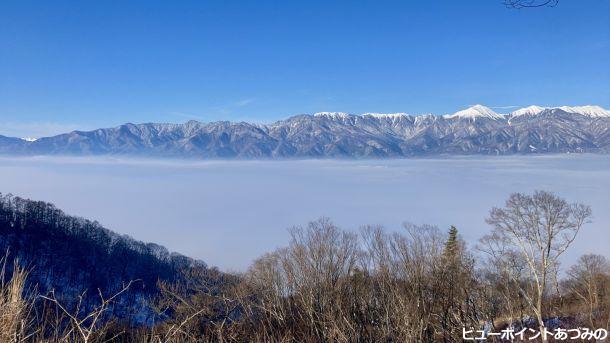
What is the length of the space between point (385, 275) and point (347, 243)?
3510mm

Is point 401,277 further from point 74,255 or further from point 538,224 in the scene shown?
point 74,255

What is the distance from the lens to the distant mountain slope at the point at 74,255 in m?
52.8

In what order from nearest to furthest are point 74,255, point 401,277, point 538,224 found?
point 401,277, point 538,224, point 74,255

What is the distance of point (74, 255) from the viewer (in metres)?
57.8

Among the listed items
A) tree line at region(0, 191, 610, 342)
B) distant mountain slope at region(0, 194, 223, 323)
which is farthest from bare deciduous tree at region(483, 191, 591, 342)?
distant mountain slope at region(0, 194, 223, 323)

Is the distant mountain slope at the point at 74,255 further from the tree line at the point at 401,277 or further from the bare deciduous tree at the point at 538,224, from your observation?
the bare deciduous tree at the point at 538,224

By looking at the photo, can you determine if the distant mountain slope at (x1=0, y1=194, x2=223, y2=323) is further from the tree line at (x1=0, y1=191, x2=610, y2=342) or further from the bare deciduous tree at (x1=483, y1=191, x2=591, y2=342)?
the bare deciduous tree at (x1=483, y1=191, x2=591, y2=342)

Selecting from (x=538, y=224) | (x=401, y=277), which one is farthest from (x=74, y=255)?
(x=538, y=224)

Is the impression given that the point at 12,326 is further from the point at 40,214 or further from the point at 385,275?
the point at 40,214

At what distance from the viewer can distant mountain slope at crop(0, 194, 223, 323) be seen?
173ft

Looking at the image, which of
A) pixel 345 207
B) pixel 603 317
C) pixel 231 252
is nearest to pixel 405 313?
pixel 603 317

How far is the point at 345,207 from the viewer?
618ft

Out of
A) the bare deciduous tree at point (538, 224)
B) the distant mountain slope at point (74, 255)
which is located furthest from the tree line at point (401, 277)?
the distant mountain slope at point (74, 255)

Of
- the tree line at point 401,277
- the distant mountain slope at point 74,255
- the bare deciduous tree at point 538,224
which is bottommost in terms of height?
the distant mountain slope at point 74,255
